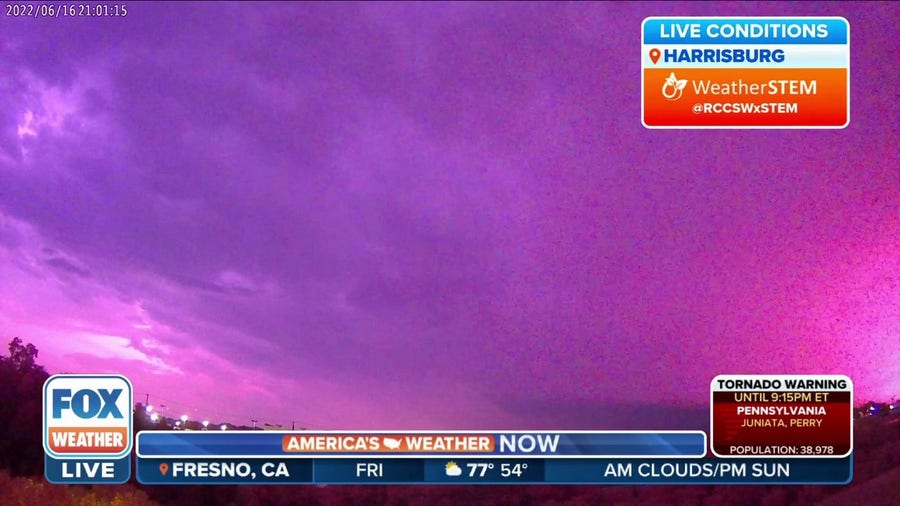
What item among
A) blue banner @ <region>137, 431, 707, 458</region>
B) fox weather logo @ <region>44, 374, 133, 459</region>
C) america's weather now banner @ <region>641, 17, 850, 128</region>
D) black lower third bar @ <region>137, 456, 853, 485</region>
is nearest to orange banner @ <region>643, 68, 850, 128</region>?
america's weather now banner @ <region>641, 17, 850, 128</region>

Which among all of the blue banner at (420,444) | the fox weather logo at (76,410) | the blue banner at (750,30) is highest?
the blue banner at (750,30)

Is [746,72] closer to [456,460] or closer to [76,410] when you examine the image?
[456,460]

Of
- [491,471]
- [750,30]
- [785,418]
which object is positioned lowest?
[491,471]

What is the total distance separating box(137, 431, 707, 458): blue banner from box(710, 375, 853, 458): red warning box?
246 mm

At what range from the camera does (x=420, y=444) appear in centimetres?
527

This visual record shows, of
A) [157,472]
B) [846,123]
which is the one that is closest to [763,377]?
[846,123]

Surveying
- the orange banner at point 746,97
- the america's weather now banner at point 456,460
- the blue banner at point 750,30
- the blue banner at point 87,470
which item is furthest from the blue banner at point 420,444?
the blue banner at point 750,30

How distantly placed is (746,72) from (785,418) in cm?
267

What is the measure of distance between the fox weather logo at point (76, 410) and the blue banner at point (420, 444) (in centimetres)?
26

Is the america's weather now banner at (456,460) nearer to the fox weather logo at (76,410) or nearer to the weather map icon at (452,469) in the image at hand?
the weather map icon at (452,469)

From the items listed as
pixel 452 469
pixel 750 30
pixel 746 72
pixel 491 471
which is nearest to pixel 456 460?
pixel 452 469

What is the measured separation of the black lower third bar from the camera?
5.20 m

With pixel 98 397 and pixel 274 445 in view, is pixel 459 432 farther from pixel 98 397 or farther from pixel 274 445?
pixel 98 397

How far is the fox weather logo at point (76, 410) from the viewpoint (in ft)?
17.4
